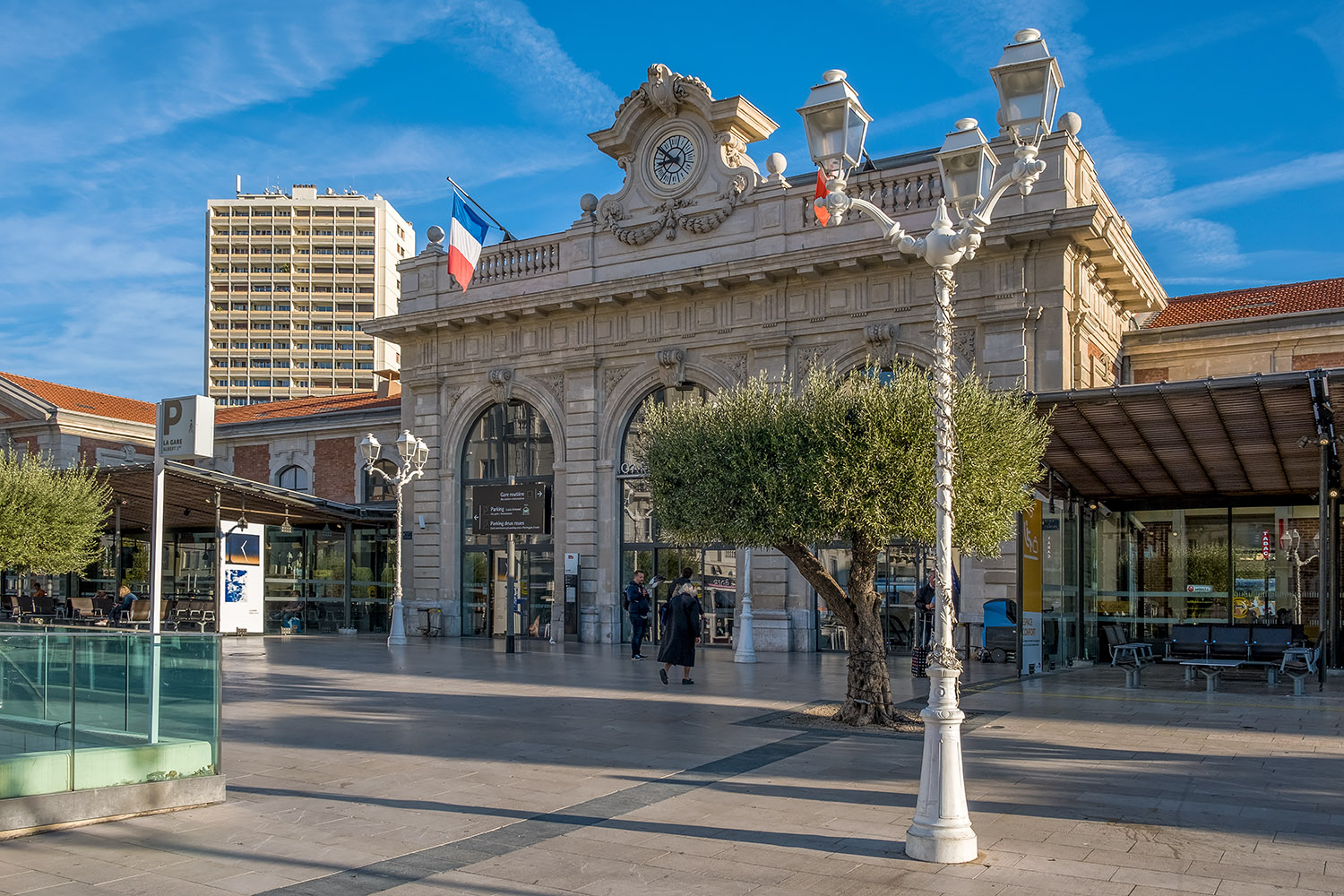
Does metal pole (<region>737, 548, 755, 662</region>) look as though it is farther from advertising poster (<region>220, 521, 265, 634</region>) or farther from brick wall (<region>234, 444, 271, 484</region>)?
brick wall (<region>234, 444, 271, 484</region>)

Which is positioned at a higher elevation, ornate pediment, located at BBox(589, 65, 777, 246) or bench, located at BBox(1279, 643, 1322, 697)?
ornate pediment, located at BBox(589, 65, 777, 246)

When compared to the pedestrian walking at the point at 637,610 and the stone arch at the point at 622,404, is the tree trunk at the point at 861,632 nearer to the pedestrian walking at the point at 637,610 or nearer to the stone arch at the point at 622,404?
the pedestrian walking at the point at 637,610

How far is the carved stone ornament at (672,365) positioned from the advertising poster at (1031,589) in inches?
383

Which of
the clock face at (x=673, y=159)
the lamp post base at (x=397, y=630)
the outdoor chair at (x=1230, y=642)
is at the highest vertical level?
the clock face at (x=673, y=159)

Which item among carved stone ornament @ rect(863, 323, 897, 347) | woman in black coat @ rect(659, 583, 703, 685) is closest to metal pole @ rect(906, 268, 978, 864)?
woman in black coat @ rect(659, 583, 703, 685)

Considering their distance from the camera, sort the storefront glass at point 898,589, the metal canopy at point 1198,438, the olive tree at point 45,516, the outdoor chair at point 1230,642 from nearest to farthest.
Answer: the metal canopy at point 1198,438 → the outdoor chair at point 1230,642 → the storefront glass at point 898,589 → the olive tree at point 45,516

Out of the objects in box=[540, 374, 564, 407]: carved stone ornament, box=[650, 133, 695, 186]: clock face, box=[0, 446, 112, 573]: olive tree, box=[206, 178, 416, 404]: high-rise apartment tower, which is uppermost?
box=[206, 178, 416, 404]: high-rise apartment tower

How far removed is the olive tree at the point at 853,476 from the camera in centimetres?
1194

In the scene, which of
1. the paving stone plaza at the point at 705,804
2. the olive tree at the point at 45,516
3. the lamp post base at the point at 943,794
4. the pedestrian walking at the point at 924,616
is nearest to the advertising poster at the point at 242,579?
the olive tree at the point at 45,516

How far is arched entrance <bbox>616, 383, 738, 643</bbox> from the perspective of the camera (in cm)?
2486

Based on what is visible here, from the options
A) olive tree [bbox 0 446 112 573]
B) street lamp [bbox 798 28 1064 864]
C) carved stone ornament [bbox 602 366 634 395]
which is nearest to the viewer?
street lamp [bbox 798 28 1064 864]

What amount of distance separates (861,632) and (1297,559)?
46.8 ft

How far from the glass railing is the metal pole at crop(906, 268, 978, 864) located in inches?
198

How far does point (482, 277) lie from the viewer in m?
28.8
